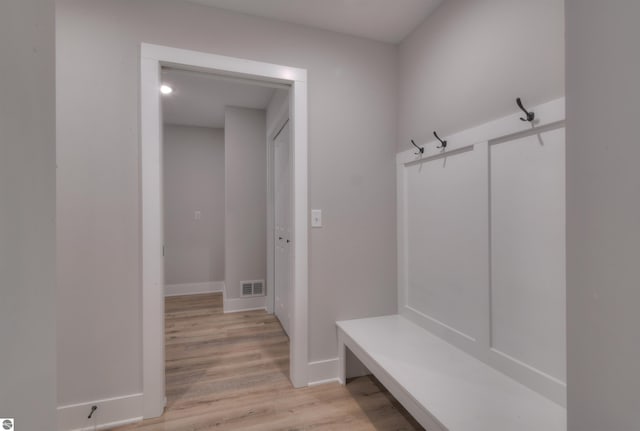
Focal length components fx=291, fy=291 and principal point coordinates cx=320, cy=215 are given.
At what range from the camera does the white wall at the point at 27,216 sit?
0.43m

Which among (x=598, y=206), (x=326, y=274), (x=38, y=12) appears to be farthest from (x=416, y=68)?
(x=38, y=12)

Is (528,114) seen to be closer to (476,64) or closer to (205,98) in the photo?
(476,64)

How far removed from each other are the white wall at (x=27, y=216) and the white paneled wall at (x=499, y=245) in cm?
155

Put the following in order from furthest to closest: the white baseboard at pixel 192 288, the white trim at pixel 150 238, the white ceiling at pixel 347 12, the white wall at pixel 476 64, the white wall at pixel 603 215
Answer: the white baseboard at pixel 192 288 < the white ceiling at pixel 347 12 < the white trim at pixel 150 238 < the white wall at pixel 476 64 < the white wall at pixel 603 215

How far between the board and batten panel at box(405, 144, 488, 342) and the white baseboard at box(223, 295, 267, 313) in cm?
208

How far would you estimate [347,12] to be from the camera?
1.83m

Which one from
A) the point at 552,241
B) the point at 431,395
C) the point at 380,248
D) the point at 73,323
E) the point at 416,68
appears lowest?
the point at 431,395

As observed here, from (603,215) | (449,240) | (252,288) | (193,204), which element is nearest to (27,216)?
(603,215)

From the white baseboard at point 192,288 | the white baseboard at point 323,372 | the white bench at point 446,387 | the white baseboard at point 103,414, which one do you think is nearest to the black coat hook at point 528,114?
the white bench at point 446,387

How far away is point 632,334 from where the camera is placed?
0.39m

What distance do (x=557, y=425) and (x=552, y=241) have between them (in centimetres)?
66

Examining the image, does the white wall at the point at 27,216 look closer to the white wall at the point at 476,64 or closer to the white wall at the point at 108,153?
the white wall at the point at 108,153

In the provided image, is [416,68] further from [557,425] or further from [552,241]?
[557,425]

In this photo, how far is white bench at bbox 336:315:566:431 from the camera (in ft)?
3.53
